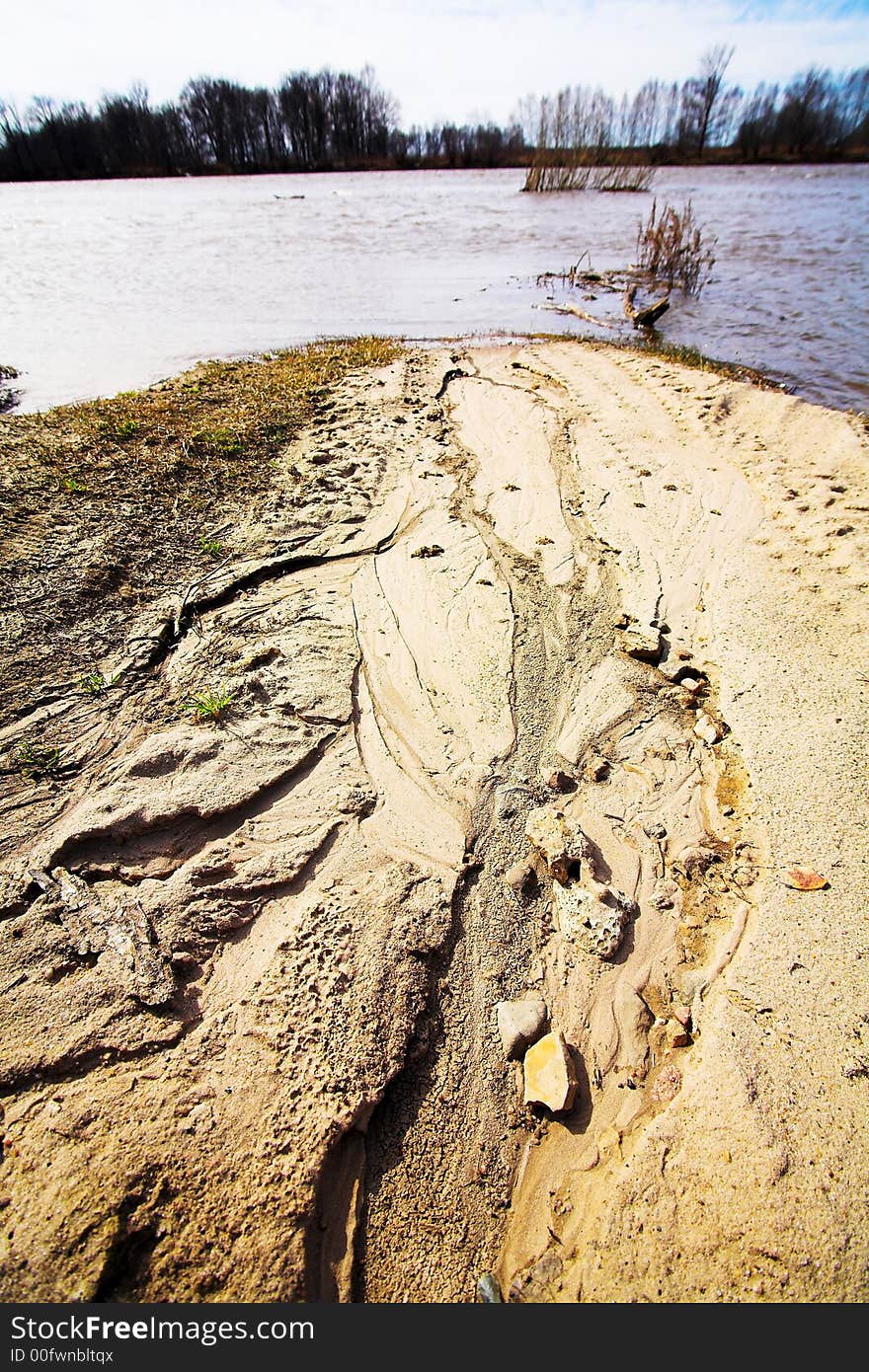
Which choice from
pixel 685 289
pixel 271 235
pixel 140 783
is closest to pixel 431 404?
pixel 140 783

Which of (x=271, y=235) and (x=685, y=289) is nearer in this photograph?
(x=685, y=289)

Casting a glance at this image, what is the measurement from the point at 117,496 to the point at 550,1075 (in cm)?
477

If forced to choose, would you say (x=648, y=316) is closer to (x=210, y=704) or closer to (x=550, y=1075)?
(x=210, y=704)

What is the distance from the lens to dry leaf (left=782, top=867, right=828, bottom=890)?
2.37 metres

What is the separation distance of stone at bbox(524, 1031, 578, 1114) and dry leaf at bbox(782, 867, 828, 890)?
110cm

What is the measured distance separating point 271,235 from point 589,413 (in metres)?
16.5

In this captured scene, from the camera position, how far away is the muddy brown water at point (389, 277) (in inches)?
350

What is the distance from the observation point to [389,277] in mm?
13195

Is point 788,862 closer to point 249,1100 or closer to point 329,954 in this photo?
point 329,954

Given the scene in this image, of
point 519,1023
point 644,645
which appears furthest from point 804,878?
point 644,645

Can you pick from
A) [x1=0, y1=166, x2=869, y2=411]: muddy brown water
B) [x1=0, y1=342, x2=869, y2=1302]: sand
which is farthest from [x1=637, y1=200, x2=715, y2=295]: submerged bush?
[x1=0, y1=342, x2=869, y2=1302]: sand

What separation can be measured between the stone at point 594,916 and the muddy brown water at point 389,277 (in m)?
7.04

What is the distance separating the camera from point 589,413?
6406 mm

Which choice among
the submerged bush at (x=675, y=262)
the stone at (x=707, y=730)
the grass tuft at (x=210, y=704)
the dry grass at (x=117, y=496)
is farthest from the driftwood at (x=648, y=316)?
the grass tuft at (x=210, y=704)
